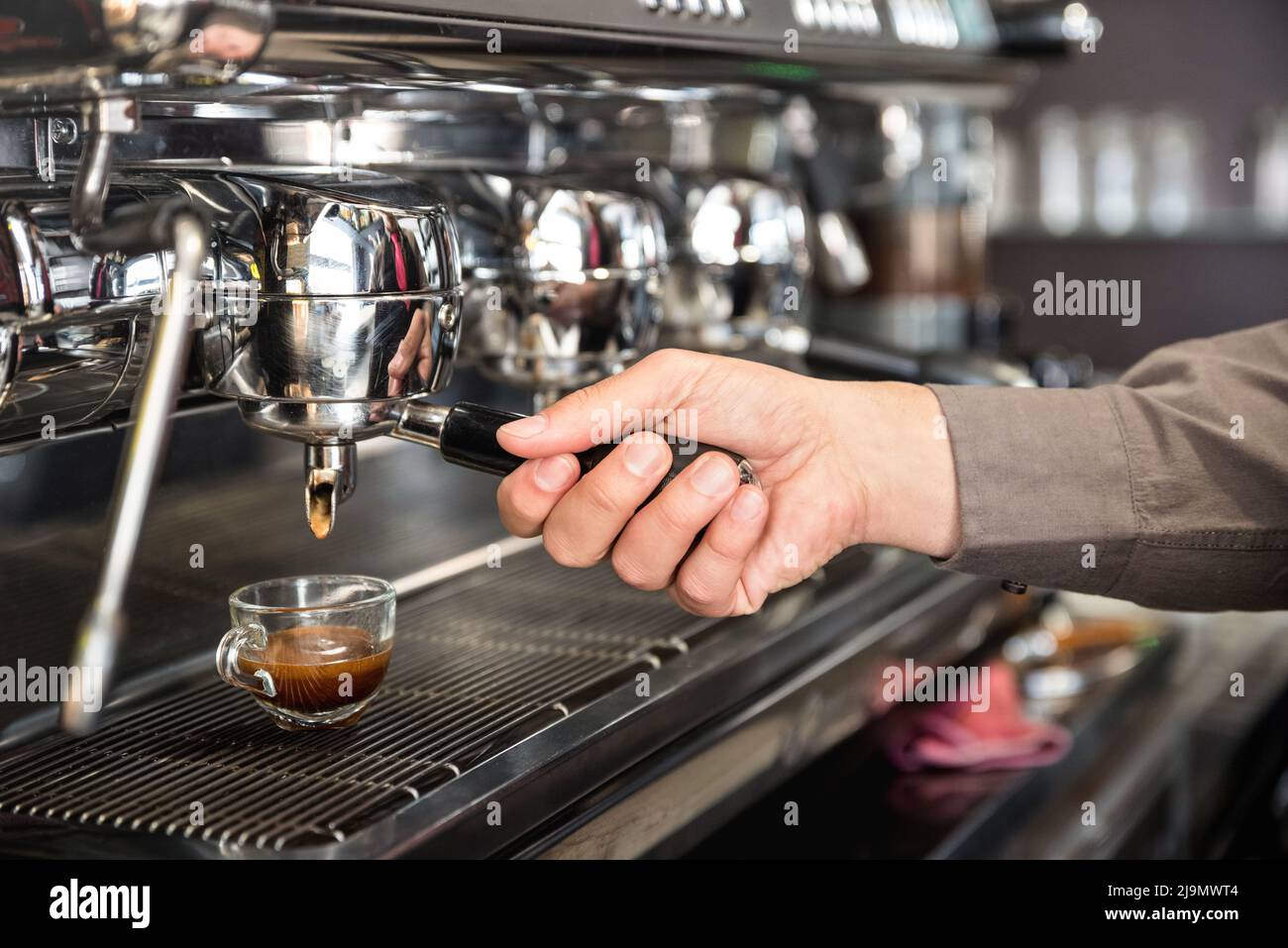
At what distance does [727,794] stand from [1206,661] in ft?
2.76

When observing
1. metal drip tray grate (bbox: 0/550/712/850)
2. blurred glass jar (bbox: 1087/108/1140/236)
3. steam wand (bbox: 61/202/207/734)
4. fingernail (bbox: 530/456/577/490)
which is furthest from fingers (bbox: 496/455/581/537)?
blurred glass jar (bbox: 1087/108/1140/236)

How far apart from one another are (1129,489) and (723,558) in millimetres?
281

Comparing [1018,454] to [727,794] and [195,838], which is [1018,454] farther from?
[195,838]

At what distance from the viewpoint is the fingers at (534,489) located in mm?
725

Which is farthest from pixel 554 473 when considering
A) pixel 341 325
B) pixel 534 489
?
pixel 341 325

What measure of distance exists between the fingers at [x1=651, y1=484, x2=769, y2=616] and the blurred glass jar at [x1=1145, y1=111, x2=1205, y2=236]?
261 centimetres

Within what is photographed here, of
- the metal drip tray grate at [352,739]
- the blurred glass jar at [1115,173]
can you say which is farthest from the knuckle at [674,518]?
the blurred glass jar at [1115,173]

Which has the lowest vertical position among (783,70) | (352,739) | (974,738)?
(974,738)

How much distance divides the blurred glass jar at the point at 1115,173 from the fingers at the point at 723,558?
2.60m

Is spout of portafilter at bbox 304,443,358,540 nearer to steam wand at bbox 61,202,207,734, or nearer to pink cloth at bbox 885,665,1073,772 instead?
steam wand at bbox 61,202,207,734

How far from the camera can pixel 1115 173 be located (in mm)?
3119

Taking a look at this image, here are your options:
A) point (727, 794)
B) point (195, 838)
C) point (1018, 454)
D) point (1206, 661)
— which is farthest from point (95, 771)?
point (1206, 661)

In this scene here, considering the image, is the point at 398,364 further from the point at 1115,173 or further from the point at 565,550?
the point at 1115,173

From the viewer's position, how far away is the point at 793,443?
85 centimetres
